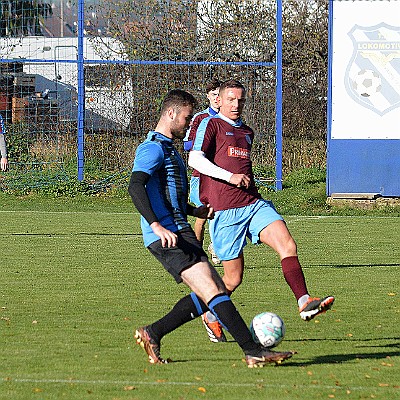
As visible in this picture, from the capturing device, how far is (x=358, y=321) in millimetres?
8742

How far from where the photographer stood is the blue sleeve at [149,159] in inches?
264

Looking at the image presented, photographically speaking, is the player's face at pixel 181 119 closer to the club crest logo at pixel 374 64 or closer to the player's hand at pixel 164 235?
the player's hand at pixel 164 235

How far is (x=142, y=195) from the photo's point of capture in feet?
21.8

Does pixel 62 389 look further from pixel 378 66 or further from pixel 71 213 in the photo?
pixel 378 66

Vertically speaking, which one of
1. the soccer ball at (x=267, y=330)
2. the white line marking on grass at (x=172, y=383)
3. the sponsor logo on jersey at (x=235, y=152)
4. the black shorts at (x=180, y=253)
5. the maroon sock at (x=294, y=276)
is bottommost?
the white line marking on grass at (x=172, y=383)

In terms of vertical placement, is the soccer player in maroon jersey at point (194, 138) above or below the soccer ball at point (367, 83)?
below

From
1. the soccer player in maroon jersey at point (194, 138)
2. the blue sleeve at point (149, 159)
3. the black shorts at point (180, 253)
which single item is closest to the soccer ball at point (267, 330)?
the black shorts at point (180, 253)

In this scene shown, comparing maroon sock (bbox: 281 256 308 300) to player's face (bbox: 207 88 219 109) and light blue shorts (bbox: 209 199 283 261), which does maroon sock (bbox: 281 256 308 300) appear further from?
player's face (bbox: 207 88 219 109)

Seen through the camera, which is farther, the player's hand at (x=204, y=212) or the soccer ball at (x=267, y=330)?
the player's hand at (x=204, y=212)

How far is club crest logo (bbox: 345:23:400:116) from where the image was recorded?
20781 millimetres

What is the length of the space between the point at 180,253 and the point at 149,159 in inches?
25.2

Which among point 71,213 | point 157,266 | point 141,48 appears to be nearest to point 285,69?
point 141,48

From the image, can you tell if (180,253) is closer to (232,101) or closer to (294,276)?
(294,276)

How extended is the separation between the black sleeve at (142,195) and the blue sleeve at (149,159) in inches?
1.6
